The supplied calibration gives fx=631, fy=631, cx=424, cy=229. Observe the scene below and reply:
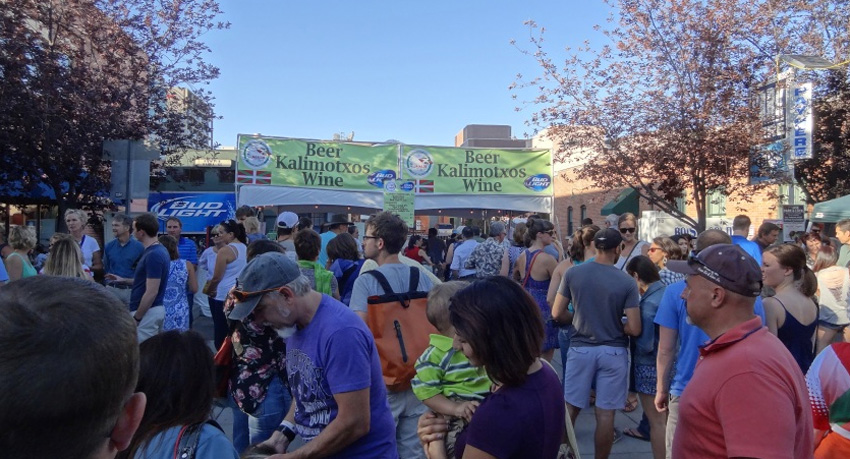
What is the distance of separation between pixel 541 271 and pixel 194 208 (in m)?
11.5

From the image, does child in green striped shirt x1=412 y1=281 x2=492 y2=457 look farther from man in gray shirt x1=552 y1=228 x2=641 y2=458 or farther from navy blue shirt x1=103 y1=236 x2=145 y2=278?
navy blue shirt x1=103 y1=236 x2=145 y2=278

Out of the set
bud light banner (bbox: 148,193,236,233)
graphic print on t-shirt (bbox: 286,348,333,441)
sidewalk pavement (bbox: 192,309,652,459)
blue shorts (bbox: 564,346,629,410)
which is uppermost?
bud light banner (bbox: 148,193,236,233)

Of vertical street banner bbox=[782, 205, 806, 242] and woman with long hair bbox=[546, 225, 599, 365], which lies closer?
woman with long hair bbox=[546, 225, 599, 365]

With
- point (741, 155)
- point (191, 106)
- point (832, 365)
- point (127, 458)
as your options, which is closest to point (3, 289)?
point (127, 458)

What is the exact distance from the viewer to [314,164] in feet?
48.9

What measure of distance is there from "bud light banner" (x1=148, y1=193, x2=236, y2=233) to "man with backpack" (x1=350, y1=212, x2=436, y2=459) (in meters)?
12.3

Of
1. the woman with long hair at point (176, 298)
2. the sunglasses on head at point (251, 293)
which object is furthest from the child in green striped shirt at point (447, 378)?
the woman with long hair at point (176, 298)

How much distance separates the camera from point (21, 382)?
90cm

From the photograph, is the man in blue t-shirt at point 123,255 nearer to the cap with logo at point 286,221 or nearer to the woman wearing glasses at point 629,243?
the cap with logo at point 286,221

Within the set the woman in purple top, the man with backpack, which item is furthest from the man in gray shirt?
the woman in purple top

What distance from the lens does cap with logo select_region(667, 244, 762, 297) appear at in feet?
7.48

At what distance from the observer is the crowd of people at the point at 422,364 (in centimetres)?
98

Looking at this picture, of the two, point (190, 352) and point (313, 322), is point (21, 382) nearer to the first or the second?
point (190, 352)

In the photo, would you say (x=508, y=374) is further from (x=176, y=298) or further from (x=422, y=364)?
(x=176, y=298)
